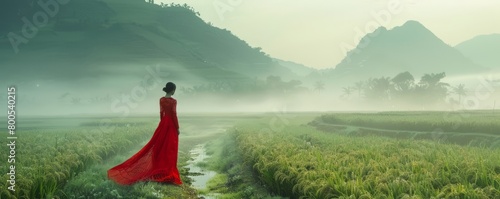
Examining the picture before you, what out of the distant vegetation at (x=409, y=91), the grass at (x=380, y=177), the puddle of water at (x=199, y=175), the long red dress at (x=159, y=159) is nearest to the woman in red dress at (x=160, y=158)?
the long red dress at (x=159, y=159)

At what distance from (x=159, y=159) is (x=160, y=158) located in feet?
0.18

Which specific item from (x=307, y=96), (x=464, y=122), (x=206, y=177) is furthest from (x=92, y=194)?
(x=307, y=96)

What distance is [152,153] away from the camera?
13219 mm

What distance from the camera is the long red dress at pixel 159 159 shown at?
12.8 meters

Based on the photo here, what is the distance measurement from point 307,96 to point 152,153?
568ft

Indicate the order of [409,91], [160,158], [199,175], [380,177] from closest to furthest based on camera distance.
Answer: [380,177] < [160,158] < [199,175] < [409,91]

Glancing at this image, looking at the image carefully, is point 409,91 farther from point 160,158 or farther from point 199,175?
point 160,158

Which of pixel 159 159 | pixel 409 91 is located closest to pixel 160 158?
pixel 159 159

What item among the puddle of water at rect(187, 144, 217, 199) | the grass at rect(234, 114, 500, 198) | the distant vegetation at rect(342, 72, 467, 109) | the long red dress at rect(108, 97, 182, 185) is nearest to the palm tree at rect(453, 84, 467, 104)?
the distant vegetation at rect(342, 72, 467, 109)

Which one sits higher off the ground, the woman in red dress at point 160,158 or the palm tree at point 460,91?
the palm tree at point 460,91

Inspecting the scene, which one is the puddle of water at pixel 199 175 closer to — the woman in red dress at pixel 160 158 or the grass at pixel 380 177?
the woman in red dress at pixel 160 158

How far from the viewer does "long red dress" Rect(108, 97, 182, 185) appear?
42.0 ft

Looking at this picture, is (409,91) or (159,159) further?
(409,91)

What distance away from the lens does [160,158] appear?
42.7ft
